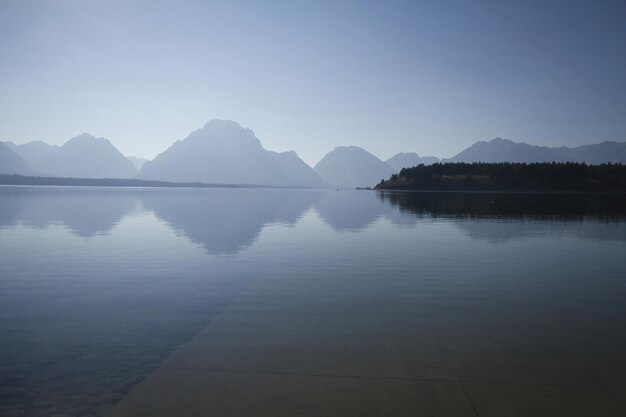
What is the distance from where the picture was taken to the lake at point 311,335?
9633mm

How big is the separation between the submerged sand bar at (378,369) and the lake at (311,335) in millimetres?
55

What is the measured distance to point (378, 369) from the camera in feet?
36.7

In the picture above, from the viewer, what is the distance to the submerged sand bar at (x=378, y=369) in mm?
9273

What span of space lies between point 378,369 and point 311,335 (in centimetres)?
348

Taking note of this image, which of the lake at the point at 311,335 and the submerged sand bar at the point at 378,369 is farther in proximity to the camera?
the lake at the point at 311,335

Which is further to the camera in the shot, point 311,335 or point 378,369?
point 311,335

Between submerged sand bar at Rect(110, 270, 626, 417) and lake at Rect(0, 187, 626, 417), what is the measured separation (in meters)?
0.05

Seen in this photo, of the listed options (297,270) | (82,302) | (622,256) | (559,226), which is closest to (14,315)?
(82,302)

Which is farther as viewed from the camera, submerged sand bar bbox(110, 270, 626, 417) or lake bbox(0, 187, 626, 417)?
lake bbox(0, 187, 626, 417)

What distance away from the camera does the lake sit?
9.63 meters

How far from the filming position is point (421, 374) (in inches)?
427

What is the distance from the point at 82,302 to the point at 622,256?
42011 mm

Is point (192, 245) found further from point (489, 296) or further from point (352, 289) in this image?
point (489, 296)

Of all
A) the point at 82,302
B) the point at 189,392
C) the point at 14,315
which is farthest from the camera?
the point at 82,302
